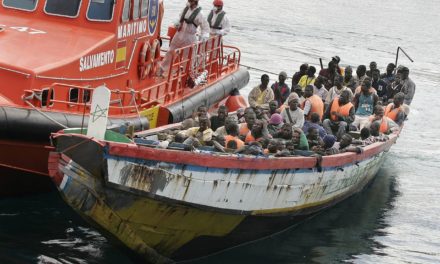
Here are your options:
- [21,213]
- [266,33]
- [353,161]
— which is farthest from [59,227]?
[266,33]

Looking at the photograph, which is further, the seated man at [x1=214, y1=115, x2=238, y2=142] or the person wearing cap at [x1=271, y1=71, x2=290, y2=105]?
the person wearing cap at [x1=271, y1=71, x2=290, y2=105]

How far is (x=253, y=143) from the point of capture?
1345cm

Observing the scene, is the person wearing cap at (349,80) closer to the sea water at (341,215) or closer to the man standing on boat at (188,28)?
the sea water at (341,215)

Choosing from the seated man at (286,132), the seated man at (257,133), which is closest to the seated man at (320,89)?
the seated man at (286,132)

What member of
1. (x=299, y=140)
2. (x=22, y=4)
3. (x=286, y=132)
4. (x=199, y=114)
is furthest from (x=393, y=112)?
(x=22, y=4)

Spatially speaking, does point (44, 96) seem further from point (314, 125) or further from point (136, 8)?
point (314, 125)

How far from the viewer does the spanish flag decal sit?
1530 centimetres

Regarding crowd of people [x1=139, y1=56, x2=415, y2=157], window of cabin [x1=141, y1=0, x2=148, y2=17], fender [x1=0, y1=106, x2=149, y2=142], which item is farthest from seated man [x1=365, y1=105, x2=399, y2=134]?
fender [x1=0, y1=106, x2=149, y2=142]

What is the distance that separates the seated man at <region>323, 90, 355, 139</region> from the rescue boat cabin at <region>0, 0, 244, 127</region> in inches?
90.4

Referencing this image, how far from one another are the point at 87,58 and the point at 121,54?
1177 mm

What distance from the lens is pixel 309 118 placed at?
55.4 ft

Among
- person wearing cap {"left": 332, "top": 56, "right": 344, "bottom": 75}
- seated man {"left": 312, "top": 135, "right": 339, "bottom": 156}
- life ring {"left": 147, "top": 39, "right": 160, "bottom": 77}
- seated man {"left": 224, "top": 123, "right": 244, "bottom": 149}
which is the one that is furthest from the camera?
person wearing cap {"left": 332, "top": 56, "right": 344, "bottom": 75}

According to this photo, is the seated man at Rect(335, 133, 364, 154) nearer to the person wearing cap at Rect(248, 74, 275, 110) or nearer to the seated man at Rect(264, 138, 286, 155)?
the seated man at Rect(264, 138, 286, 155)

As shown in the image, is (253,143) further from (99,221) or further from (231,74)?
(231,74)
